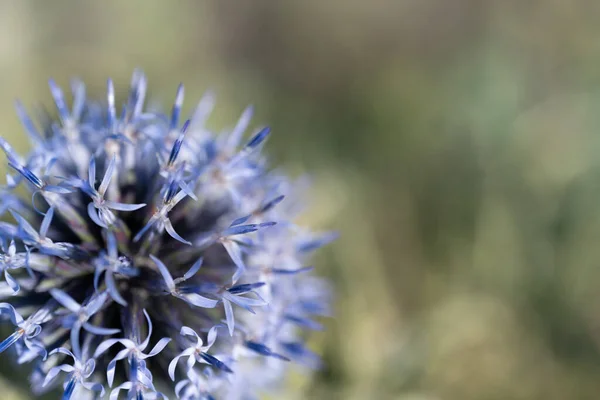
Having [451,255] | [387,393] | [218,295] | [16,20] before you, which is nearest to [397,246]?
[451,255]

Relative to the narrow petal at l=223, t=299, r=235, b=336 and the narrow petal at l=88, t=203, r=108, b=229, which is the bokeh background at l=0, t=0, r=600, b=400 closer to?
the narrow petal at l=223, t=299, r=235, b=336

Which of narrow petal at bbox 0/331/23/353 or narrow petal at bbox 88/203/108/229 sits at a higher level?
narrow petal at bbox 88/203/108/229

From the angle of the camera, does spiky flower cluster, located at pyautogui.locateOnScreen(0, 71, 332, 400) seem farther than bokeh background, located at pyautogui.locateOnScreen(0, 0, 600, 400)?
No

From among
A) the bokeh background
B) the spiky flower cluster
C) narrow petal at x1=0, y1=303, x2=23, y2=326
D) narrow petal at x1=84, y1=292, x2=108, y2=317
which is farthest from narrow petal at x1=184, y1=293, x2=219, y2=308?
the bokeh background

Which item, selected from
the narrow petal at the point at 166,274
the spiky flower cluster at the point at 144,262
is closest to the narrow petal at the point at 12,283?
the spiky flower cluster at the point at 144,262

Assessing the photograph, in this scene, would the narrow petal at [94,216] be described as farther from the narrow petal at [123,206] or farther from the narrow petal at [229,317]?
the narrow petal at [229,317]

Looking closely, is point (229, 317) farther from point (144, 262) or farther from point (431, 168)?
point (431, 168)
